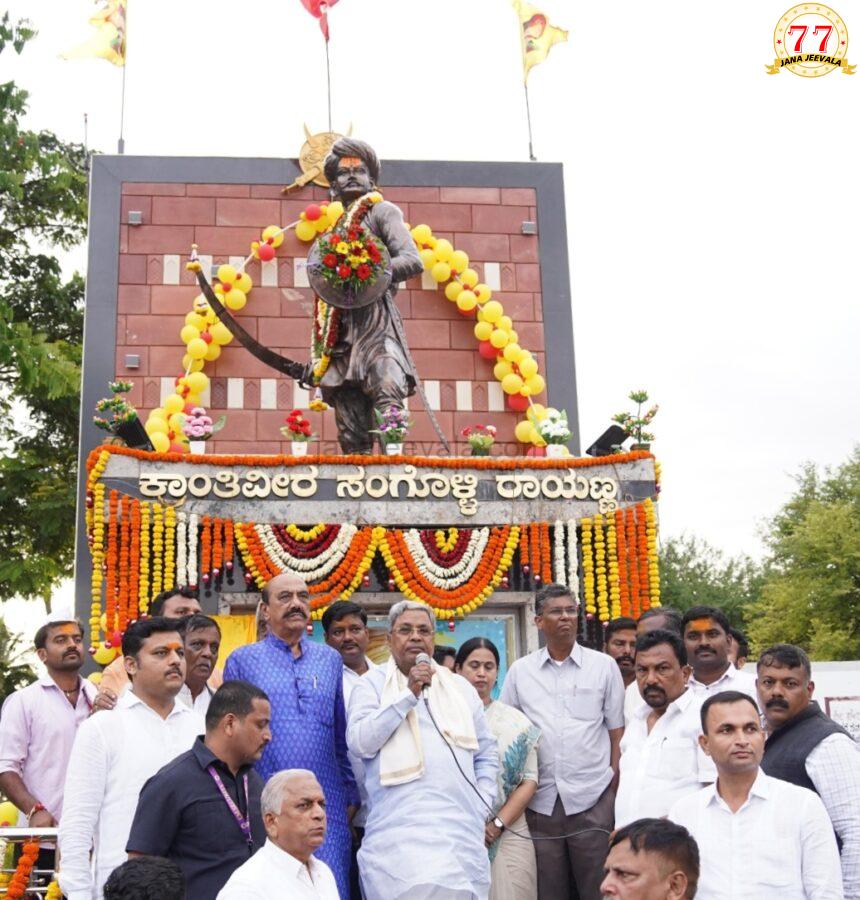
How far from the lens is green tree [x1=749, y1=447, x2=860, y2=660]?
25844mm

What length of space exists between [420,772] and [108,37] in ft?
37.6

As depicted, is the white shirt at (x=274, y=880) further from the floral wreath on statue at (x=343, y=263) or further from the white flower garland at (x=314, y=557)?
the floral wreath on statue at (x=343, y=263)

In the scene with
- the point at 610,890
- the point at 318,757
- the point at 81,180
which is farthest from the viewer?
the point at 81,180

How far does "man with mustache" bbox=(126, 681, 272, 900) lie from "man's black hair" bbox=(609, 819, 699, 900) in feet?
5.12

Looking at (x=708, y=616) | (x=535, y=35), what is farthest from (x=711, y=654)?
(x=535, y=35)

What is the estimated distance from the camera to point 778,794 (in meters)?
4.55

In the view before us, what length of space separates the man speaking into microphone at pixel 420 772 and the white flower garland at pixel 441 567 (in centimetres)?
392

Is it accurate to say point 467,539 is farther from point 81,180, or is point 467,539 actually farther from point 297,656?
point 81,180

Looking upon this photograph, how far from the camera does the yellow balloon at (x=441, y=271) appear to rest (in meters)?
13.5

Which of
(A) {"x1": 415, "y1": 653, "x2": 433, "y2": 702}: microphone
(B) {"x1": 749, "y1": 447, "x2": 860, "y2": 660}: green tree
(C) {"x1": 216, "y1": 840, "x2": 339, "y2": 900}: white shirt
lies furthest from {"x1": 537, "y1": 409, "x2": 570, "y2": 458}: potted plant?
(B) {"x1": 749, "y1": 447, "x2": 860, "y2": 660}: green tree

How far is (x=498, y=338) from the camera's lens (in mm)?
13375

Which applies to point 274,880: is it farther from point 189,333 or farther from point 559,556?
point 189,333

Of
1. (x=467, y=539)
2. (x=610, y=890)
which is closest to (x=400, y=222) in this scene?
(x=467, y=539)

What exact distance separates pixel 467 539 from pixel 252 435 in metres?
3.82
